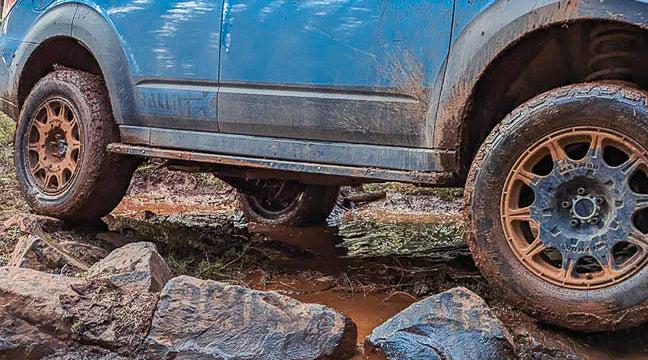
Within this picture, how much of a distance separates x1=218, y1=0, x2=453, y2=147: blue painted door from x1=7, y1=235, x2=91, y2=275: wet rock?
103cm

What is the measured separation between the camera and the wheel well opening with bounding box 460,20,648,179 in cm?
308

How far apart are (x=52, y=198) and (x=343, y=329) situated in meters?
2.40

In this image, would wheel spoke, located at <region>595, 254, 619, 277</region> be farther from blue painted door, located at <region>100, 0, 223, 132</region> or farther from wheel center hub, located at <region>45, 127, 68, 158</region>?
Result: wheel center hub, located at <region>45, 127, 68, 158</region>

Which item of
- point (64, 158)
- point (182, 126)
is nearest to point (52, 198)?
point (64, 158)

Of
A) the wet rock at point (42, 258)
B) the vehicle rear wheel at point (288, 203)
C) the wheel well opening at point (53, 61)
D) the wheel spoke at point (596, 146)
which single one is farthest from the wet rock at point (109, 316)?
the vehicle rear wheel at point (288, 203)

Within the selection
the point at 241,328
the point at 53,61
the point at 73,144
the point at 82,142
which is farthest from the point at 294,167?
the point at 53,61

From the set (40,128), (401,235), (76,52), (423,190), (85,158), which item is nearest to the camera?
(85,158)

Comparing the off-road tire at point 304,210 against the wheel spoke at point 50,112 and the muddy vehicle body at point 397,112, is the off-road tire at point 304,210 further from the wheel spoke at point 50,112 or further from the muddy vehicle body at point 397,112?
the wheel spoke at point 50,112

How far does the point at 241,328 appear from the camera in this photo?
2840mm

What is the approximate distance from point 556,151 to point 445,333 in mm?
800

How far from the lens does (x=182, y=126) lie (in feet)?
→ 13.6

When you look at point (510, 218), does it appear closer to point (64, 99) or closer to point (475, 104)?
point (475, 104)

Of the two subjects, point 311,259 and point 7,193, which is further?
point 7,193

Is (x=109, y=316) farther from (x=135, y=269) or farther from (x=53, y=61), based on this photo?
(x=53, y=61)
